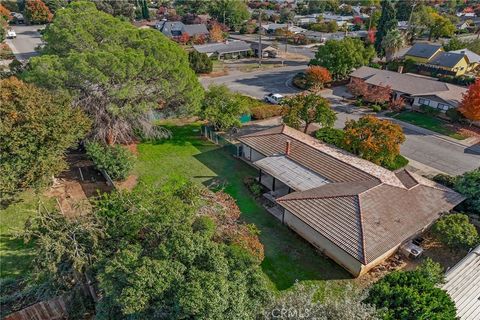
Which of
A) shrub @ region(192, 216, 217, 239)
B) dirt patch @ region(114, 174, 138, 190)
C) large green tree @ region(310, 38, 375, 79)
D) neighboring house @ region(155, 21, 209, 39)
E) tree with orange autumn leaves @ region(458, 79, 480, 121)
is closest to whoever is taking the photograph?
shrub @ region(192, 216, 217, 239)

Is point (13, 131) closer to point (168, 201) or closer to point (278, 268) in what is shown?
point (168, 201)

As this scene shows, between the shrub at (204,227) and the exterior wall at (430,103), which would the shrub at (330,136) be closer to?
the shrub at (204,227)

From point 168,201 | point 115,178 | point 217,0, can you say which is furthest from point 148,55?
point 217,0

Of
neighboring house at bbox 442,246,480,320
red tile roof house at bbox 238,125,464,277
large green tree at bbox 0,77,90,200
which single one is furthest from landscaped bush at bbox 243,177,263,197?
large green tree at bbox 0,77,90,200

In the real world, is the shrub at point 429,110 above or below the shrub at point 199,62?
below

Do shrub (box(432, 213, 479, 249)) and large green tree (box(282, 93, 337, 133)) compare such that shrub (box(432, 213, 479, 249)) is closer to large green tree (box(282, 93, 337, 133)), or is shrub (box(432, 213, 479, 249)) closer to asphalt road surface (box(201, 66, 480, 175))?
asphalt road surface (box(201, 66, 480, 175))

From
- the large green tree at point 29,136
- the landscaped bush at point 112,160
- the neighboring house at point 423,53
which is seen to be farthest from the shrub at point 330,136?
the neighboring house at point 423,53

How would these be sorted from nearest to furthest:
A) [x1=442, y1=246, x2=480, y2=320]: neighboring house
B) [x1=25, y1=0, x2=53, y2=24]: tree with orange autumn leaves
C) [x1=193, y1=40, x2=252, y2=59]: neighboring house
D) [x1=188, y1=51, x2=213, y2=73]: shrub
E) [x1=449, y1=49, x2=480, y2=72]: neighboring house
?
[x1=442, y1=246, x2=480, y2=320]: neighboring house
[x1=188, y1=51, x2=213, y2=73]: shrub
[x1=449, y1=49, x2=480, y2=72]: neighboring house
[x1=193, y1=40, x2=252, y2=59]: neighboring house
[x1=25, y1=0, x2=53, y2=24]: tree with orange autumn leaves
